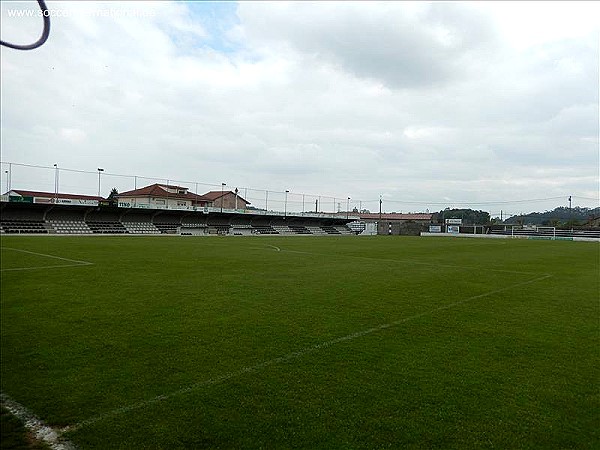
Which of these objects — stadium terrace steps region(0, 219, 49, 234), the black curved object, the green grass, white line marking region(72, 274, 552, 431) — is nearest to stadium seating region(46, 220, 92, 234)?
stadium terrace steps region(0, 219, 49, 234)

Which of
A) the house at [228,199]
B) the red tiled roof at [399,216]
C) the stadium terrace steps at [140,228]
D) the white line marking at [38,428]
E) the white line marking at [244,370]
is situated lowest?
the white line marking at [38,428]

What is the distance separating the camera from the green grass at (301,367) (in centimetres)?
340

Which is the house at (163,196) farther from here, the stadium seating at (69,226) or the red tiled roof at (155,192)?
the stadium seating at (69,226)

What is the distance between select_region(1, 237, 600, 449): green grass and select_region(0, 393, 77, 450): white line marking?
8 centimetres

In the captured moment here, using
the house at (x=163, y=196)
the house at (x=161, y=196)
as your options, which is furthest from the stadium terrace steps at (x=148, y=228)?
the house at (x=161, y=196)

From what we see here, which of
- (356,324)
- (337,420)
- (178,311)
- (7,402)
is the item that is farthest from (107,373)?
(356,324)

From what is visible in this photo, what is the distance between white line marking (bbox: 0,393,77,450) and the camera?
306cm

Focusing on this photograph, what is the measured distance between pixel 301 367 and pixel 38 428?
98.6 inches

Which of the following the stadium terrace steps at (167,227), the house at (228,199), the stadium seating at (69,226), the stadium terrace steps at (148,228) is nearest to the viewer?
the stadium terrace steps at (148,228)

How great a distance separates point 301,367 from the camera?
15.8 ft

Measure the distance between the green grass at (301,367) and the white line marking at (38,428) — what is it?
3.0 inches

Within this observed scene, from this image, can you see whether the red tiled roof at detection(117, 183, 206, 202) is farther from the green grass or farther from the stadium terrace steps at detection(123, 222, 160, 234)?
the green grass

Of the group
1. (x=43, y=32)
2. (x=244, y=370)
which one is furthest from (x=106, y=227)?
(x=43, y=32)

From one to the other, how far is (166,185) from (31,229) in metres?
37.3
